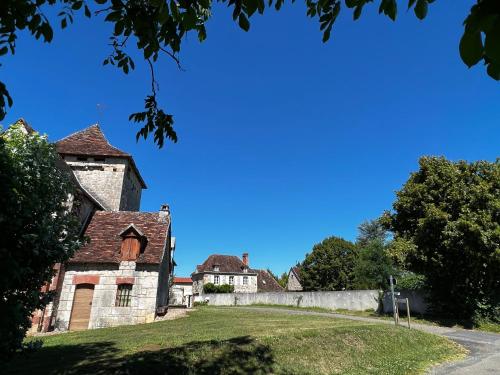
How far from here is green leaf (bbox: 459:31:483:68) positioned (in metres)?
1.40

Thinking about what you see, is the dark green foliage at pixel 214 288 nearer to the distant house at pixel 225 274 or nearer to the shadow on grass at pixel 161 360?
the distant house at pixel 225 274

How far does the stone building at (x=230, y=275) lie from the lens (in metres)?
57.0

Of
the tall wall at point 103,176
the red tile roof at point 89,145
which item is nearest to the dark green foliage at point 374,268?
the red tile roof at point 89,145

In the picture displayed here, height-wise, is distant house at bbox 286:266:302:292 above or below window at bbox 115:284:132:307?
above

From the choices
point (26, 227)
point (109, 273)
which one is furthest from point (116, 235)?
point (26, 227)

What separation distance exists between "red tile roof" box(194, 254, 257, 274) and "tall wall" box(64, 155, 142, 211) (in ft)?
113

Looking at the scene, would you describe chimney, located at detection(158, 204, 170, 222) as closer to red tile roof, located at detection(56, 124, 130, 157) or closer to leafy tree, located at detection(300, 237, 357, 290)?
red tile roof, located at detection(56, 124, 130, 157)

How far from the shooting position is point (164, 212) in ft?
73.4

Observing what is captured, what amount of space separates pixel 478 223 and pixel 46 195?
768 inches

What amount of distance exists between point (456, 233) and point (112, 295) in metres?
18.6

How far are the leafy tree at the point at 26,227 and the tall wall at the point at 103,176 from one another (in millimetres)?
18787

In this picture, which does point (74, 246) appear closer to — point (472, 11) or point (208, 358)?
point (208, 358)

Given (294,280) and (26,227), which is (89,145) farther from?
(294,280)

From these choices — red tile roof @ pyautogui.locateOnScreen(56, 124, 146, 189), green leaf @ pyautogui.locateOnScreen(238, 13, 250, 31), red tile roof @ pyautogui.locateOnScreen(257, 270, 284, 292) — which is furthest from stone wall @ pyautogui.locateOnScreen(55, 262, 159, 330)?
red tile roof @ pyautogui.locateOnScreen(257, 270, 284, 292)
